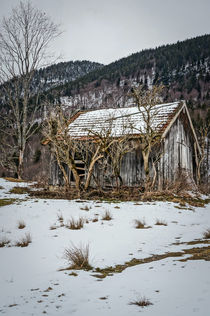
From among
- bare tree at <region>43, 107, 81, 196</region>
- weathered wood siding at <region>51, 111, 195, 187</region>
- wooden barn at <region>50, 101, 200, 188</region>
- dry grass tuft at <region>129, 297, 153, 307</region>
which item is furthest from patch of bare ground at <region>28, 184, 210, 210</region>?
dry grass tuft at <region>129, 297, 153, 307</region>

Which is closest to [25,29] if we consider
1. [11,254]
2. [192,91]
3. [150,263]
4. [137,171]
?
[137,171]

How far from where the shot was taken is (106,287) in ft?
8.44

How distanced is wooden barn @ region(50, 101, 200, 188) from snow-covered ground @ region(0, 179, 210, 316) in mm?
6017

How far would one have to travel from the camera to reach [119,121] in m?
14.4

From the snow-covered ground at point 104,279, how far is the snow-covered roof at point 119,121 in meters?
6.80

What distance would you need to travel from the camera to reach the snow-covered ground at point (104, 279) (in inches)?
82.4

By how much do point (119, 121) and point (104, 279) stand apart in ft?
40.2

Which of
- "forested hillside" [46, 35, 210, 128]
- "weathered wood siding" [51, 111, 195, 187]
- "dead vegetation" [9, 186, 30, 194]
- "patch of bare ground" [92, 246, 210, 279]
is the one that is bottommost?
"dead vegetation" [9, 186, 30, 194]

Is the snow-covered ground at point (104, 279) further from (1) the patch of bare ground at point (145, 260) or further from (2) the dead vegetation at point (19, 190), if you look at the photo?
(2) the dead vegetation at point (19, 190)

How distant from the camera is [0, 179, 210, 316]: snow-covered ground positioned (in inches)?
82.4

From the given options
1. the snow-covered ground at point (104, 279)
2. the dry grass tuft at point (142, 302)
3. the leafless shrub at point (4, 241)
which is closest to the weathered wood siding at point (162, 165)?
the snow-covered ground at point (104, 279)

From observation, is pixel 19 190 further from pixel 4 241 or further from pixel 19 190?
pixel 4 241

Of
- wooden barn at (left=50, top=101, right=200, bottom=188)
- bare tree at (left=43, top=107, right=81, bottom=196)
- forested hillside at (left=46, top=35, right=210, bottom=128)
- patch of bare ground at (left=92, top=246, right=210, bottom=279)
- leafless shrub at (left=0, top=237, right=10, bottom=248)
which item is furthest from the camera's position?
forested hillside at (left=46, top=35, right=210, bottom=128)

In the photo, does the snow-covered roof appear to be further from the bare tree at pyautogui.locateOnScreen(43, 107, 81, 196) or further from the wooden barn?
the bare tree at pyautogui.locateOnScreen(43, 107, 81, 196)
